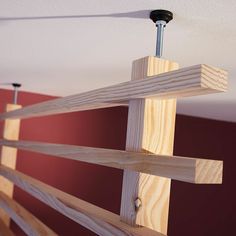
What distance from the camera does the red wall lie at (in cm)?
235

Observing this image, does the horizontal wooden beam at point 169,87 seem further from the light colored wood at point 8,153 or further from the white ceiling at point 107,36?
the light colored wood at point 8,153

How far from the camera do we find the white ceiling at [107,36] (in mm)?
770

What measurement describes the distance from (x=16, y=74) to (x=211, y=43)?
102 cm

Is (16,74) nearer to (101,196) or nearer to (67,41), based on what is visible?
(67,41)

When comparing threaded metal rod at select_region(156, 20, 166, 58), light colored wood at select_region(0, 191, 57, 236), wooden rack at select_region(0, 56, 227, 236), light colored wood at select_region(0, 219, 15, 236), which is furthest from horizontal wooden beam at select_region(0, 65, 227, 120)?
light colored wood at select_region(0, 219, 15, 236)

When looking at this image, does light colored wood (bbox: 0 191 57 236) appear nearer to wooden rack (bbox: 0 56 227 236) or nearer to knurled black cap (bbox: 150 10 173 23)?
wooden rack (bbox: 0 56 227 236)

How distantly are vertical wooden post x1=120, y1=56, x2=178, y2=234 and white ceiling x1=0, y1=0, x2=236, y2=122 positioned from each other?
0.20 meters

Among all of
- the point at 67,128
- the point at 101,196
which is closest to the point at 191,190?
the point at 101,196

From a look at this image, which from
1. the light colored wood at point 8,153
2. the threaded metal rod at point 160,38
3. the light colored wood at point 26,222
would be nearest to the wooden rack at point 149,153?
the threaded metal rod at point 160,38

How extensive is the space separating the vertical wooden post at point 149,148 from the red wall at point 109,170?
1781 millimetres

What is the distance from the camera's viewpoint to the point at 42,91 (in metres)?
2.23

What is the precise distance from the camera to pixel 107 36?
0.98 m

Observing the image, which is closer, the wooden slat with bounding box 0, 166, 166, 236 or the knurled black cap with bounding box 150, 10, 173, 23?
the wooden slat with bounding box 0, 166, 166, 236

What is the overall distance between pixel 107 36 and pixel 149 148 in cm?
47
